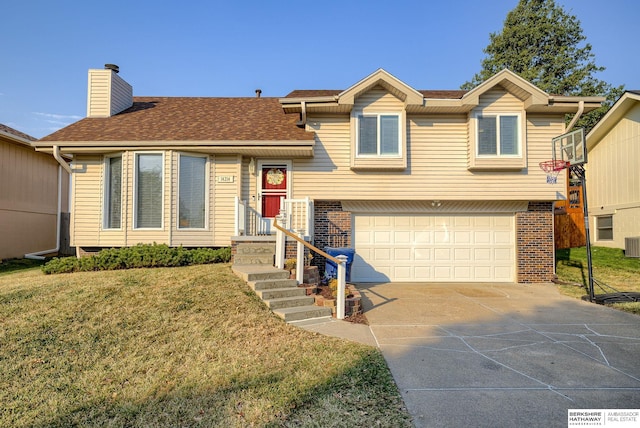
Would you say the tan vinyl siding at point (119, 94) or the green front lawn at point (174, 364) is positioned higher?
the tan vinyl siding at point (119, 94)

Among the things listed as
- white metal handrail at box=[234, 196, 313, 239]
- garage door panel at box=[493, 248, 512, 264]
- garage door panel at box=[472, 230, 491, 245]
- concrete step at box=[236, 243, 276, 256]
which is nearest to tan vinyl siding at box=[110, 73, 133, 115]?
white metal handrail at box=[234, 196, 313, 239]

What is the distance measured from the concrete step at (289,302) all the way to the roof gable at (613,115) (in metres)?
13.0

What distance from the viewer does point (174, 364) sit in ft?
13.7

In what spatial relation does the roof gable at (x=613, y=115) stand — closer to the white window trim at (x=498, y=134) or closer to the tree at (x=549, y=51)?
the white window trim at (x=498, y=134)

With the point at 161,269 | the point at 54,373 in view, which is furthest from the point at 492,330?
the point at 161,269

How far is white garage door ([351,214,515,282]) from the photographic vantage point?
10.7 m

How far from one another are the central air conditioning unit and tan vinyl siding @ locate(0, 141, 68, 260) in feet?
67.6

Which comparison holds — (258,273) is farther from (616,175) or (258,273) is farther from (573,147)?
(616,175)

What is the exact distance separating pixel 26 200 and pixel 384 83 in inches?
525

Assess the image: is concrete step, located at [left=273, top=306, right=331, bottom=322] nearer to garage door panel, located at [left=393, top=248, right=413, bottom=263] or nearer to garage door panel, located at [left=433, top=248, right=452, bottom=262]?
garage door panel, located at [left=393, top=248, right=413, bottom=263]

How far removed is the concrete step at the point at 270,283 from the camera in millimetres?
6652

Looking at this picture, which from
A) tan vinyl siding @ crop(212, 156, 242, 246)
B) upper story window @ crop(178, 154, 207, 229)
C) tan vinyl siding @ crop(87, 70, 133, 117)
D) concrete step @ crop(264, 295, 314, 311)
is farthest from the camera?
tan vinyl siding @ crop(87, 70, 133, 117)

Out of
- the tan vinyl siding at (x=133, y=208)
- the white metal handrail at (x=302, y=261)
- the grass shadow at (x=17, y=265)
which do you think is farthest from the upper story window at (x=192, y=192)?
the grass shadow at (x=17, y=265)

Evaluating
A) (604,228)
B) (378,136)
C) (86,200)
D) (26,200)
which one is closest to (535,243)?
(604,228)
